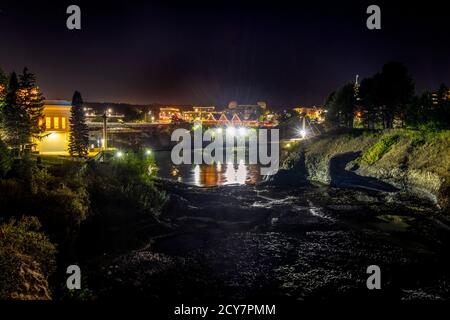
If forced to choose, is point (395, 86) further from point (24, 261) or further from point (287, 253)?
point (24, 261)

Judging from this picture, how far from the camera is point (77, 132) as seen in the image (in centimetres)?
4091

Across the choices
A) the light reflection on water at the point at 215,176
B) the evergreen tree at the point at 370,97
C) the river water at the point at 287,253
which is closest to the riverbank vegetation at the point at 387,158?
the river water at the point at 287,253

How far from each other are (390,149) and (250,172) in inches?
961

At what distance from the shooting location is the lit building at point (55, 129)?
46.3 m

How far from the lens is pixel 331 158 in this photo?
5391cm

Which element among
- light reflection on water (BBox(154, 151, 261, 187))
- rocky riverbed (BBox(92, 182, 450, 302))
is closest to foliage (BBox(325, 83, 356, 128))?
light reflection on water (BBox(154, 151, 261, 187))

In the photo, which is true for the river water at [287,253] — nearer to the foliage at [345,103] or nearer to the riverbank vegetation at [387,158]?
the riverbank vegetation at [387,158]

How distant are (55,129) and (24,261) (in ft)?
134

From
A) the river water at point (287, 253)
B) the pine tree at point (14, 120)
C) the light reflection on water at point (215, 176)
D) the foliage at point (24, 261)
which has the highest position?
the pine tree at point (14, 120)

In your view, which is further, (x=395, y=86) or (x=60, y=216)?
(x=395, y=86)

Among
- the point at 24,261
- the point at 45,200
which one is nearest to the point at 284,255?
the point at 24,261

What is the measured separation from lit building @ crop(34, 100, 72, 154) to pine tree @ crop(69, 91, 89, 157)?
232 inches

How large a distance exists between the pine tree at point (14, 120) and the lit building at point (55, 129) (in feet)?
40.1

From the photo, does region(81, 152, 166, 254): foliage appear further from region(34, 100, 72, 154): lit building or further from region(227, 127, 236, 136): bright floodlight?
region(227, 127, 236, 136): bright floodlight
